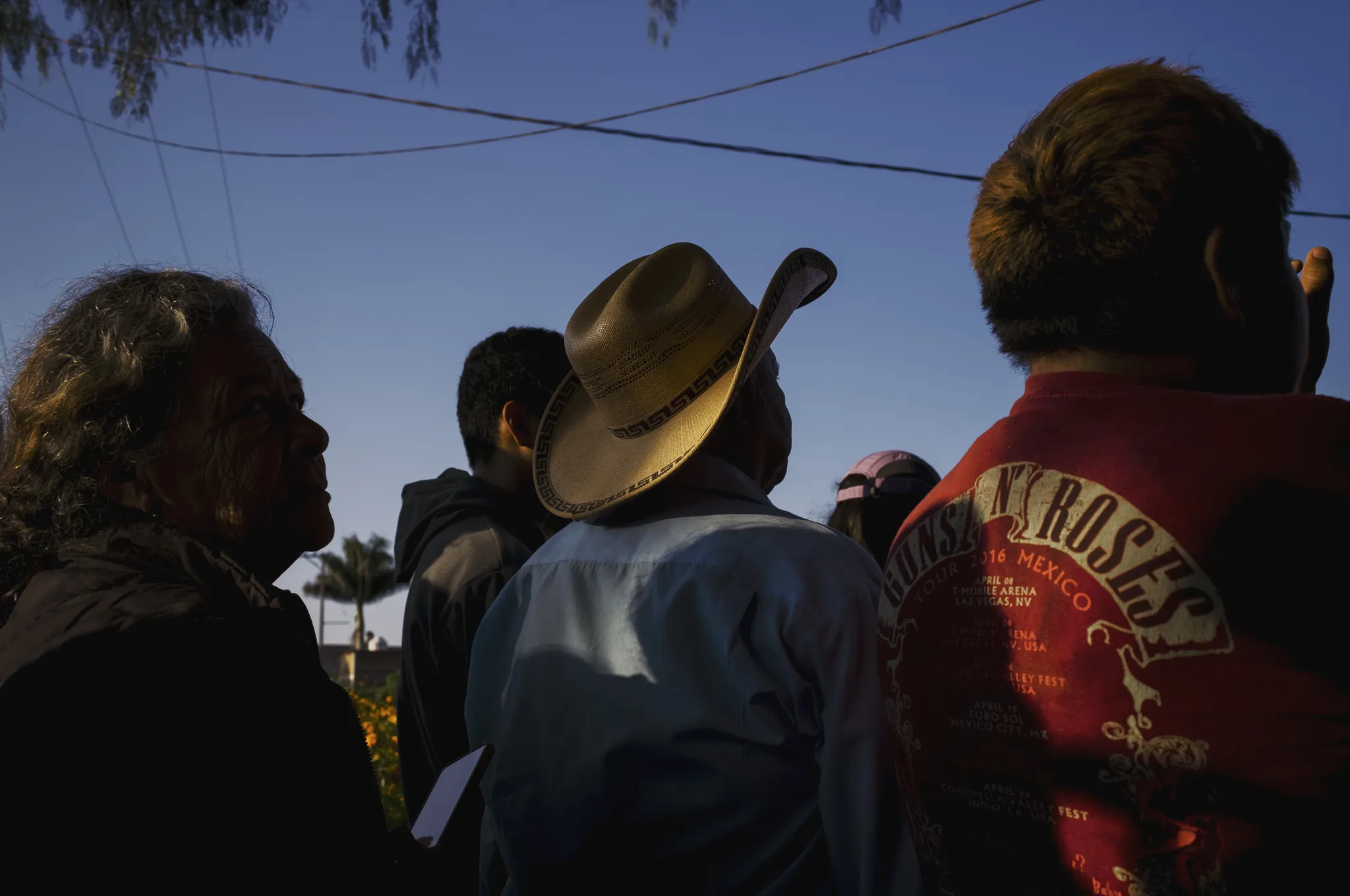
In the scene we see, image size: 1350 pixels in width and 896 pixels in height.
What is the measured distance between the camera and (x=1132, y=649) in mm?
1218

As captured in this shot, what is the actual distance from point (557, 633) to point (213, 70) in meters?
8.45

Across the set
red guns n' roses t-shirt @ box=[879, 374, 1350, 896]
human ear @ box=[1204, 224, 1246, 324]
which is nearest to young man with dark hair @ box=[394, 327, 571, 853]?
red guns n' roses t-shirt @ box=[879, 374, 1350, 896]

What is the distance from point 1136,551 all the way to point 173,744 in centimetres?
115

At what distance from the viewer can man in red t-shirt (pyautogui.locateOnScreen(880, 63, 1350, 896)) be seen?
1.13 meters

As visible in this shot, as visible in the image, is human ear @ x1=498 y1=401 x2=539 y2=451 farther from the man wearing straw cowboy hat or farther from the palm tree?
the palm tree

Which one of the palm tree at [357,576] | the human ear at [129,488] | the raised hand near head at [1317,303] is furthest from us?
the palm tree at [357,576]

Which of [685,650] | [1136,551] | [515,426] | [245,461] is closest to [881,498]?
[515,426]

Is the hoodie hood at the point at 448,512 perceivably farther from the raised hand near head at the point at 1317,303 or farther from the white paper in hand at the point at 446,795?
the raised hand near head at the point at 1317,303

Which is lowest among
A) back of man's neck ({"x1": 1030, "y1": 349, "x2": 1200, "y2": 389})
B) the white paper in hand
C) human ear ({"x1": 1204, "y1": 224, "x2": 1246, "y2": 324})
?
the white paper in hand

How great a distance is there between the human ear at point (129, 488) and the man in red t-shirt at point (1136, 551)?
3.94 feet

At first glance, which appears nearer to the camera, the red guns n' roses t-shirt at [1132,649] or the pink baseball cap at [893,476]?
the red guns n' roses t-shirt at [1132,649]

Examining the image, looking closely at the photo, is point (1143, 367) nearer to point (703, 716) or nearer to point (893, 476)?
point (703, 716)

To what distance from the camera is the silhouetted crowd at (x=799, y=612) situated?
117 cm

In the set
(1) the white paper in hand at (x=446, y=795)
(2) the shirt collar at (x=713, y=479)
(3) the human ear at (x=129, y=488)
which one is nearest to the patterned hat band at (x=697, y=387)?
(2) the shirt collar at (x=713, y=479)
